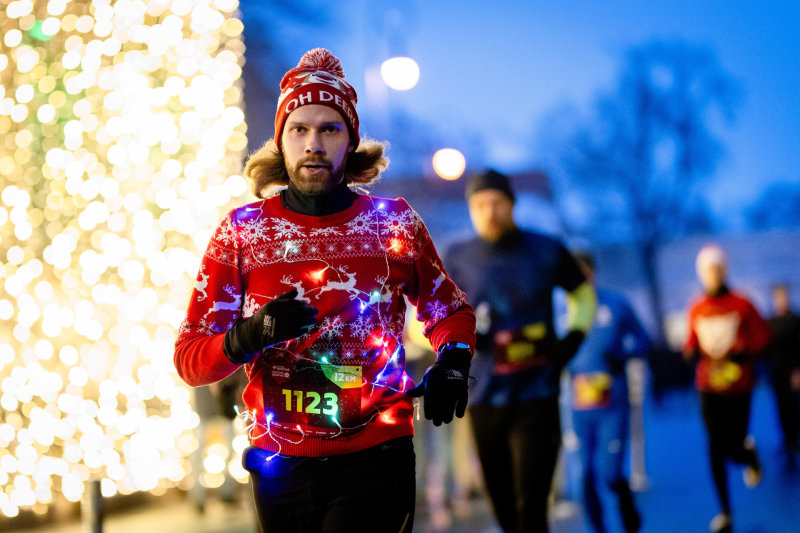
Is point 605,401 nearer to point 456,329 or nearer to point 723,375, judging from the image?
point 723,375

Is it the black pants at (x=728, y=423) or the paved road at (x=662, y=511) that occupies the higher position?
the black pants at (x=728, y=423)

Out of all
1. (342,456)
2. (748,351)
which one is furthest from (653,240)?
(342,456)

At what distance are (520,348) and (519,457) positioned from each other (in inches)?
21.5

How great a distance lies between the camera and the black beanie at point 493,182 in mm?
5066

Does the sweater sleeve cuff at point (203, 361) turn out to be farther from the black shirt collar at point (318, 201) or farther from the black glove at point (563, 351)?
the black glove at point (563, 351)

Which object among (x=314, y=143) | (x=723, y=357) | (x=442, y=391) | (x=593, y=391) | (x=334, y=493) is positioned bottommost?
(x=334, y=493)

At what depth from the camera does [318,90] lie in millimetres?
2795

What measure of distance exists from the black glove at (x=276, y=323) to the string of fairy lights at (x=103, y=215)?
585cm

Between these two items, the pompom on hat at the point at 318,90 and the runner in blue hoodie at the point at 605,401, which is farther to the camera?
the runner in blue hoodie at the point at 605,401

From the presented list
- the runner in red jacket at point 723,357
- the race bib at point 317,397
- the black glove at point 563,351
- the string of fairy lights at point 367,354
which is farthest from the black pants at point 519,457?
the runner in red jacket at point 723,357

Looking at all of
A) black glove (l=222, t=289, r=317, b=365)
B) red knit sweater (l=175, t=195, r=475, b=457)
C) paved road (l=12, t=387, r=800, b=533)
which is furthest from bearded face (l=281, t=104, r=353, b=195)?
paved road (l=12, t=387, r=800, b=533)

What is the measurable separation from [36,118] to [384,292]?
19.6 ft

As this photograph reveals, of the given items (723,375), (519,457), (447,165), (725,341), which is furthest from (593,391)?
(447,165)

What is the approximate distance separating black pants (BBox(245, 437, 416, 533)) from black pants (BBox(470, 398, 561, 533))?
6.82ft
